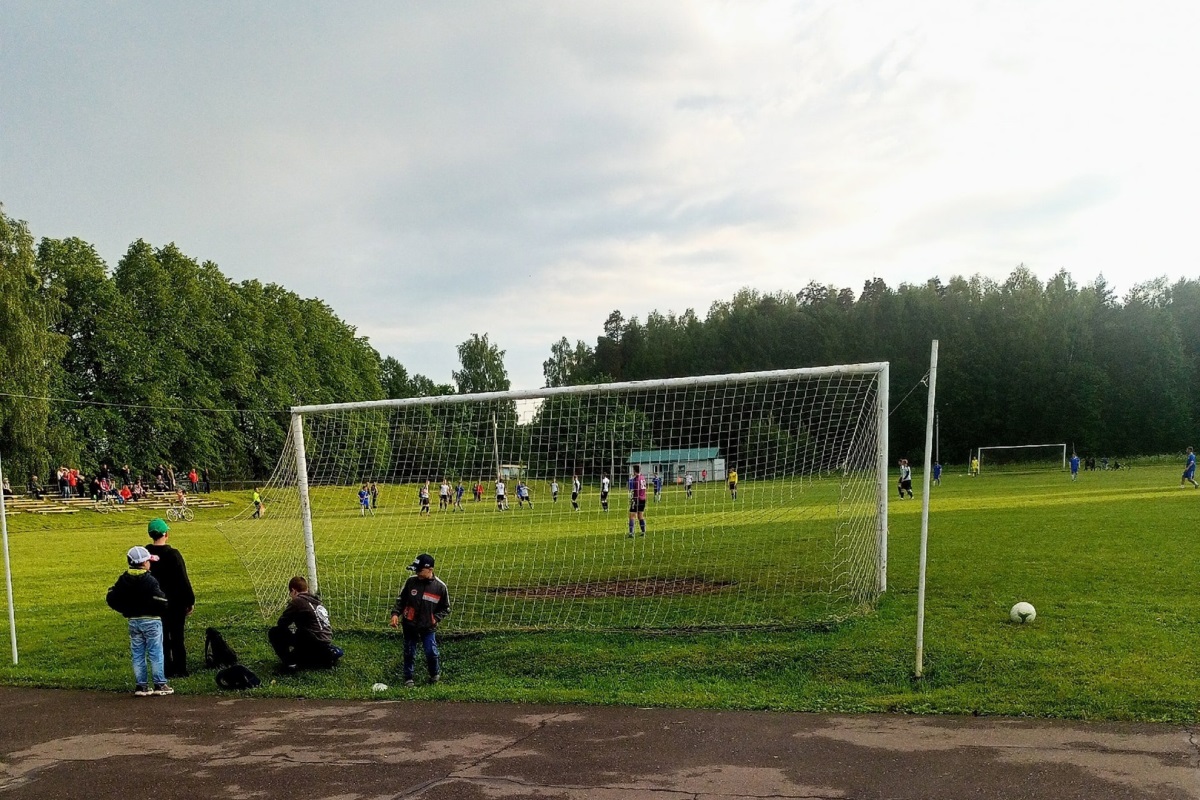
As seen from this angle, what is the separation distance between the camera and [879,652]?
7348 millimetres

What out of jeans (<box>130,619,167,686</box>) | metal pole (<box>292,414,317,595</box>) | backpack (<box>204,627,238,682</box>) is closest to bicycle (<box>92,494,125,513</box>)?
metal pole (<box>292,414,317,595</box>)

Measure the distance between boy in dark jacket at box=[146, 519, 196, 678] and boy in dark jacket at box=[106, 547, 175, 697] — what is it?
376mm

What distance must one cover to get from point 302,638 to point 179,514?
29.5m

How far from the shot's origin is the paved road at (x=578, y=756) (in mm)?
4754

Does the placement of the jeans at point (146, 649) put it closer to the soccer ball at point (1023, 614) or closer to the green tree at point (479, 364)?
the soccer ball at point (1023, 614)

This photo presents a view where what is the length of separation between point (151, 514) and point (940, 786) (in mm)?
37668

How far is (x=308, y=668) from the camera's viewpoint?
8125mm

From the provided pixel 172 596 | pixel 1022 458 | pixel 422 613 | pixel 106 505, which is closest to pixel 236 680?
pixel 172 596

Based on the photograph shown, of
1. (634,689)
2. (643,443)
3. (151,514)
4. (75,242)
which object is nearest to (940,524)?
(643,443)

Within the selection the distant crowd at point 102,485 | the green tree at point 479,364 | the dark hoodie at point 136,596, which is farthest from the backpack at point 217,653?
the green tree at point 479,364

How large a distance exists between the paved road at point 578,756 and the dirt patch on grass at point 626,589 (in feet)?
14.0

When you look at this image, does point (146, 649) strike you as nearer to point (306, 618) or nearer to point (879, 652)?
point (306, 618)

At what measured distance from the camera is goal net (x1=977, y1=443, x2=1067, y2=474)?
2076 inches

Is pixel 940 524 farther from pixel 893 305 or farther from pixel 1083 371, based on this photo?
pixel 893 305
